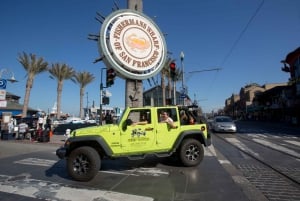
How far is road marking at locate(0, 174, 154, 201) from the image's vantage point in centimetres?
559

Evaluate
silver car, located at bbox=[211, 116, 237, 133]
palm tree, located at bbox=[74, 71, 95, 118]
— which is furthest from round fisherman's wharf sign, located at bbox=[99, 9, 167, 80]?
palm tree, located at bbox=[74, 71, 95, 118]

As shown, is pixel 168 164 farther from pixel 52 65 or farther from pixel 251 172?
pixel 52 65

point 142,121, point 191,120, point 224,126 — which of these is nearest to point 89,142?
point 142,121

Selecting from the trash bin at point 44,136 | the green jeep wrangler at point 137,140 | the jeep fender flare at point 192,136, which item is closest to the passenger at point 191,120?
the green jeep wrangler at point 137,140

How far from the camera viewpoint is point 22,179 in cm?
718

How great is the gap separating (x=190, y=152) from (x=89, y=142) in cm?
310

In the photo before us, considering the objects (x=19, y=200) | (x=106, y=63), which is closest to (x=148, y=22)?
(x=106, y=63)

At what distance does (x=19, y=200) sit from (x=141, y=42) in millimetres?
10885

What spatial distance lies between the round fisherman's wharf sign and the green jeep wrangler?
259 inches

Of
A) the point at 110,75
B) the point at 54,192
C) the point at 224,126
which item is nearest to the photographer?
the point at 54,192

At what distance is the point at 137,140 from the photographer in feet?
24.9

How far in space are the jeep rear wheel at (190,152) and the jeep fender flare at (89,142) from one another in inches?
88.3

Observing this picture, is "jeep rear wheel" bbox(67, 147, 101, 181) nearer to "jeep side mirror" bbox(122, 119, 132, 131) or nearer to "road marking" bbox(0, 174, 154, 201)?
"road marking" bbox(0, 174, 154, 201)

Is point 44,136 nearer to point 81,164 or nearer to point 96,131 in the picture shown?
point 81,164
